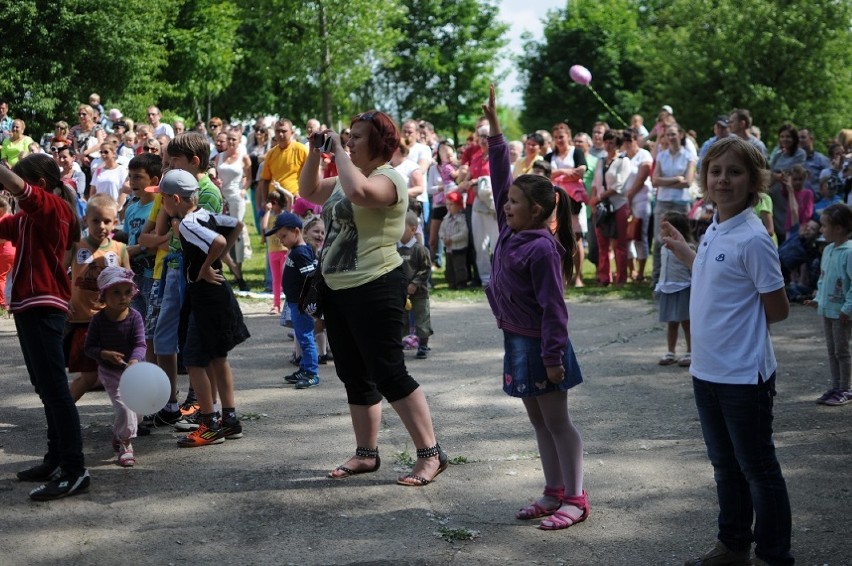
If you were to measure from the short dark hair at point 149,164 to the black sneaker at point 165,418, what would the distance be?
1.66 meters

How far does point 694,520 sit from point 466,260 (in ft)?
30.7

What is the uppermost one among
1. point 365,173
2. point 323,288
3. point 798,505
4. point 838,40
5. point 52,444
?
point 838,40

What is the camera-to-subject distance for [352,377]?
5.89 m

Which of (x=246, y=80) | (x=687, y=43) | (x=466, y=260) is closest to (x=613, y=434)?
(x=466, y=260)

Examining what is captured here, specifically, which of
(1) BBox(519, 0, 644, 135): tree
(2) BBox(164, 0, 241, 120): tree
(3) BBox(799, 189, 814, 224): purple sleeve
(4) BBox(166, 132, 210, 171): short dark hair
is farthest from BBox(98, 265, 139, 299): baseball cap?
(1) BBox(519, 0, 644, 135): tree

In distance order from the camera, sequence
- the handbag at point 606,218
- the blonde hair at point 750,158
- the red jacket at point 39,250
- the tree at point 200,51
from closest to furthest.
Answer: the blonde hair at point 750,158 → the red jacket at point 39,250 → the handbag at point 606,218 → the tree at point 200,51

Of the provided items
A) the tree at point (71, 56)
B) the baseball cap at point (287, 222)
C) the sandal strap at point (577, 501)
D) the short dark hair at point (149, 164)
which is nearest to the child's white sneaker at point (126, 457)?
the short dark hair at point (149, 164)

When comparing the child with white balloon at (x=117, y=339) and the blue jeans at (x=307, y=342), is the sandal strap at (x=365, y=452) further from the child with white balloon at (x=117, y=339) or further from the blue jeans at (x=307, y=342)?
the blue jeans at (x=307, y=342)

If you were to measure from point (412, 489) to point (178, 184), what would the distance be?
233 centimetres

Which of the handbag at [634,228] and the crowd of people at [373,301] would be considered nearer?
the crowd of people at [373,301]

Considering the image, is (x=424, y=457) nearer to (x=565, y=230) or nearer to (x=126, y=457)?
(x=565, y=230)

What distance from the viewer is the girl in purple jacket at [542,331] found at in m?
4.97

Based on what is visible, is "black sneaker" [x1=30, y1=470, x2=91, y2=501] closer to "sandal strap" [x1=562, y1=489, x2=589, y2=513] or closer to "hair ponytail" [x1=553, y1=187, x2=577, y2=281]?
"sandal strap" [x1=562, y1=489, x2=589, y2=513]

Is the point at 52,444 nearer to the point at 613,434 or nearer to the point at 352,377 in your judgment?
the point at 352,377
